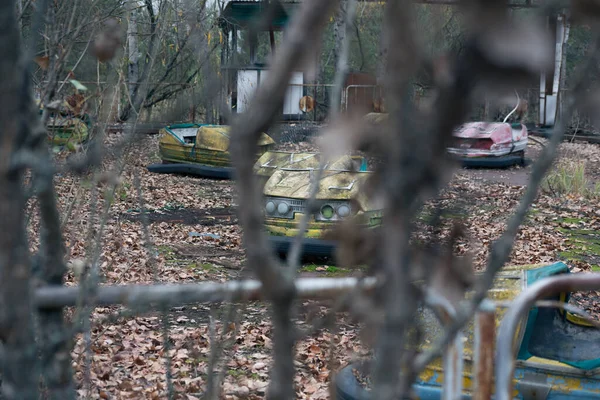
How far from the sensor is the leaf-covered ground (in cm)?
274

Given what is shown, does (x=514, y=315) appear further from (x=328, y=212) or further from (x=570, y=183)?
(x=570, y=183)

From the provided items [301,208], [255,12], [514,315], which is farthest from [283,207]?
[514,315]

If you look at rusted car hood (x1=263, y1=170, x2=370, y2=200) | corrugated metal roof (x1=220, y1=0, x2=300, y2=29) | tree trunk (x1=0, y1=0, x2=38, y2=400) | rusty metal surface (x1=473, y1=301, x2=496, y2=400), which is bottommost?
rusted car hood (x1=263, y1=170, x2=370, y2=200)

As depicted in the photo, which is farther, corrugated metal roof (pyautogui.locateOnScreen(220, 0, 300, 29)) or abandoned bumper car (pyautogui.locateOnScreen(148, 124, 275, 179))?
abandoned bumper car (pyautogui.locateOnScreen(148, 124, 275, 179))

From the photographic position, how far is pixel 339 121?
985mm

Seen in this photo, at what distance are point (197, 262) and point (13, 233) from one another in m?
6.88

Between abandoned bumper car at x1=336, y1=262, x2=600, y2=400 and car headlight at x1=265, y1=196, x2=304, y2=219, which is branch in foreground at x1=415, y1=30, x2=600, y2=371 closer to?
abandoned bumper car at x1=336, y1=262, x2=600, y2=400

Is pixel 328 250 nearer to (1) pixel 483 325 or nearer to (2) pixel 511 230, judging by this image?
(1) pixel 483 325

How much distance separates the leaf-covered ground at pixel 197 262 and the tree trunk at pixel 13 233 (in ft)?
1.87

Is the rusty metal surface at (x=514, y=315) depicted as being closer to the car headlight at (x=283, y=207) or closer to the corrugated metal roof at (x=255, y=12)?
the corrugated metal roof at (x=255, y=12)

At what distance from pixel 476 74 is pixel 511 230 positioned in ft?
1.40

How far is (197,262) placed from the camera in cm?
800

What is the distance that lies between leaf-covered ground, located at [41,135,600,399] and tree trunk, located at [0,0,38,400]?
0.57 metres

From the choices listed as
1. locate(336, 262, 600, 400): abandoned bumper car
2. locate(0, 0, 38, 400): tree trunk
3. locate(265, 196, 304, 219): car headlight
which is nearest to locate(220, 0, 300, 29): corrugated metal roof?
locate(0, 0, 38, 400): tree trunk
